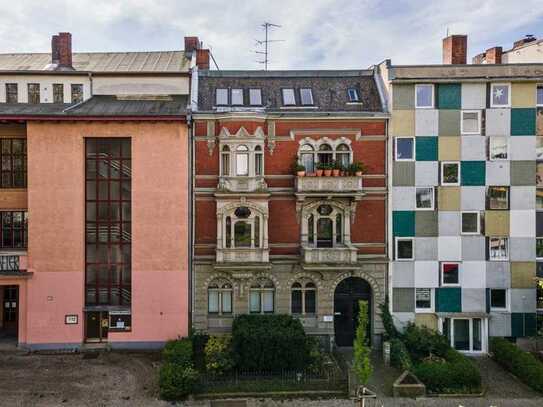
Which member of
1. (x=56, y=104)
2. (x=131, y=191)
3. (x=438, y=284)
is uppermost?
(x=56, y=104)

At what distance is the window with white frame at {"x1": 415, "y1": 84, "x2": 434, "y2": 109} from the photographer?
24.3 metres

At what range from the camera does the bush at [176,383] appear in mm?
18484

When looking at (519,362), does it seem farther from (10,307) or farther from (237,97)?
(10,307)

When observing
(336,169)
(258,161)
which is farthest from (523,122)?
(258,161)

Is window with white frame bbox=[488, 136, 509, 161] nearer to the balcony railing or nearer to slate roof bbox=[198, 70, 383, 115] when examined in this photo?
slate roof bbox=[198, 70, 383, 115]

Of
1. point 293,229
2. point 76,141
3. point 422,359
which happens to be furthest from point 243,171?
point 422,359

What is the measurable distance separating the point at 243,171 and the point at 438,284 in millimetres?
12781

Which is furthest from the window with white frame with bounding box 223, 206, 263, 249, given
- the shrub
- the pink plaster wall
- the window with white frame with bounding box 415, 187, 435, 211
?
the window with white frame with bounding box 415, 187, 435, 211

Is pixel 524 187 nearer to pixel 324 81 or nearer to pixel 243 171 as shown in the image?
pixel 324 81

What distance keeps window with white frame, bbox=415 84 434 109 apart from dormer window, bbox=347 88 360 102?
3.32 meters

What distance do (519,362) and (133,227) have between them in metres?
21.1

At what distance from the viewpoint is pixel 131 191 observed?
24250 mm

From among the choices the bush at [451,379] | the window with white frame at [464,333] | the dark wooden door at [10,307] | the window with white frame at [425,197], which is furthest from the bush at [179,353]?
the window with white frame at [425,197]

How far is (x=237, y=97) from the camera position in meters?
25.4
